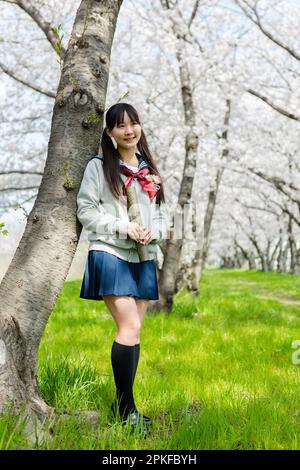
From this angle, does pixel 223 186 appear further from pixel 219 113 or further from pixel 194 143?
pixel 194 143

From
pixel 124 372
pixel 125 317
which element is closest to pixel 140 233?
pixel 125 317

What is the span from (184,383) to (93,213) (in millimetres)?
1713

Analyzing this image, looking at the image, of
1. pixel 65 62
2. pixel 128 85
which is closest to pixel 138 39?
pixel 128 85

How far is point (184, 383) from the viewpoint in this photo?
3.76 metres

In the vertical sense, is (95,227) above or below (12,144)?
below

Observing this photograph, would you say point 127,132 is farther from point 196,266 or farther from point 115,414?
point 196,266

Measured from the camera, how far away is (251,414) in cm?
278

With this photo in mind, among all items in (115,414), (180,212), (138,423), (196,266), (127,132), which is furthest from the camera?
(196,266)

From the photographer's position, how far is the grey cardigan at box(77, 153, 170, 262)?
8.89ft

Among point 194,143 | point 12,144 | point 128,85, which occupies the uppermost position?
point 128,85

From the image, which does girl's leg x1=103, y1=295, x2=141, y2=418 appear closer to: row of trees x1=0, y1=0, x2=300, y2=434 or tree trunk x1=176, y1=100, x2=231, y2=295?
row of trees x1=0, y1=0, x2=300, y2=434

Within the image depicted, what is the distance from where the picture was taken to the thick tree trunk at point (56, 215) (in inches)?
100

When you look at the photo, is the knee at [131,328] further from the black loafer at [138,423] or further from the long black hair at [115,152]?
the long black hair at [115,152]

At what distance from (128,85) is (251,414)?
10.3m
